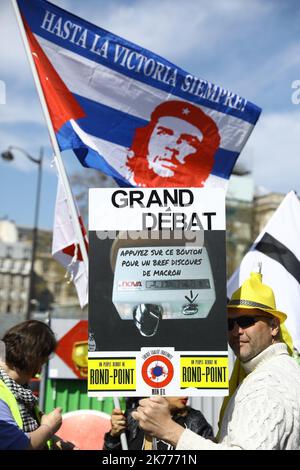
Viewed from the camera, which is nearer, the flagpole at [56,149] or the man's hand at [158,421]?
the man's hand at [158,421]

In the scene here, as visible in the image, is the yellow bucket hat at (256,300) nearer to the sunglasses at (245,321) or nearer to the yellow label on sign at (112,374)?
the sunglasses at (245,321)

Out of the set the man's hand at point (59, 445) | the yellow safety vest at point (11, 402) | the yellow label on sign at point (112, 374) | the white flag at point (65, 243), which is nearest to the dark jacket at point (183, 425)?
the man's hand at point (59, 445)

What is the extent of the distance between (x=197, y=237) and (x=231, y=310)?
478 mm

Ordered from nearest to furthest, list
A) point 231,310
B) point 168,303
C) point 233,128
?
point 168,303, point 231,310, point 233,128

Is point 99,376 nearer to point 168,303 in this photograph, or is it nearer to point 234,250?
point 168,303

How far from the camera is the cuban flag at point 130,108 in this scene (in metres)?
6.00

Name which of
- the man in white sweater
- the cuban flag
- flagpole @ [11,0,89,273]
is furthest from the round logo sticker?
the cuban flag

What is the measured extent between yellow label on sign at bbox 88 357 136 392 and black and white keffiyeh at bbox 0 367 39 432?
24.3 inches

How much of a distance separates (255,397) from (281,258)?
3445mm

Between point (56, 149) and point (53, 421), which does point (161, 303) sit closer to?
point (53, 421)

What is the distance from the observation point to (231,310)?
3777 millimetres

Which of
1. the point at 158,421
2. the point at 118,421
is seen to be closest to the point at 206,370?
the point at 158,421

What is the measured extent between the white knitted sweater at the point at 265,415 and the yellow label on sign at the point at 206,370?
106 mm
